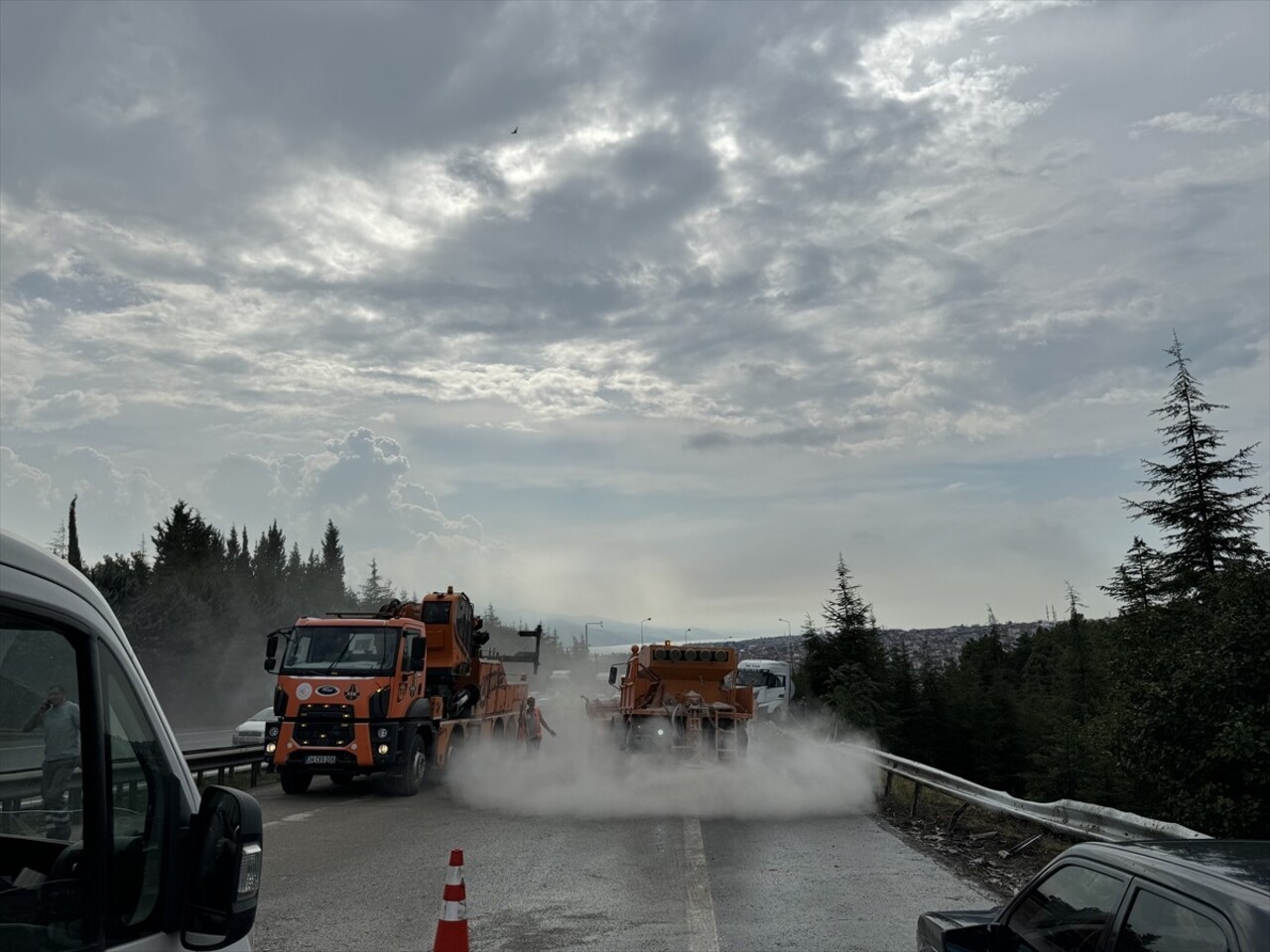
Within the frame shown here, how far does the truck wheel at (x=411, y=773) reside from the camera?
1700 cm

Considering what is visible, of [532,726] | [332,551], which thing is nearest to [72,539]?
[532,726]

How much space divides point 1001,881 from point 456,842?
19.6ft

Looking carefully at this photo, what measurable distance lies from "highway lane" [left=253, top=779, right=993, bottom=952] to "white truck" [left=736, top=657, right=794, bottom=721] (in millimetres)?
31332

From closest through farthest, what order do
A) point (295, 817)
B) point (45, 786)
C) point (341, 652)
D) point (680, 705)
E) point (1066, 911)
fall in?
point (45, 786), point (1066, 911), point (295, 817), point (341, 652), point (680, 705)

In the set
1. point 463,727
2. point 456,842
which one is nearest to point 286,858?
point 456,842

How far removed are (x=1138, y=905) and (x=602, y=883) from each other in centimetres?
693

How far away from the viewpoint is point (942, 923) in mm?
4812

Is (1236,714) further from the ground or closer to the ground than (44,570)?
closer to the ground

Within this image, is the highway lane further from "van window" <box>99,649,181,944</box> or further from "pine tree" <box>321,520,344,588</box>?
"pine tree" <box>321,520,344,588</box>

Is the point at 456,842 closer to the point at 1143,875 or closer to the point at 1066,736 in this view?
the point at 1143,875

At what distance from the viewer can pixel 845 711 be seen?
51375 millimetres

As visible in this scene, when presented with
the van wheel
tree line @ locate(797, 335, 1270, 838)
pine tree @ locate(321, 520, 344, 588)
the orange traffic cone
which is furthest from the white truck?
pine tree @ locate(321, 520, 344, 588)

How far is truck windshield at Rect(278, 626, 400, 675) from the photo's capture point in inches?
669

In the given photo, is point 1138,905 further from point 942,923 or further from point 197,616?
point 197,616
